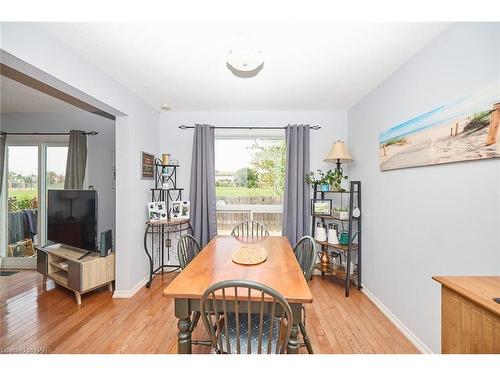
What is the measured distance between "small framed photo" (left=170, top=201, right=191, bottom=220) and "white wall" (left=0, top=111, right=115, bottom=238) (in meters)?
1.06

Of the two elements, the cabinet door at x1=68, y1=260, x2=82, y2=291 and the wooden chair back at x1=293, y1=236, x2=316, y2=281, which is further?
the cabinet door at x1=68, y1=260, x2=82, y2=291

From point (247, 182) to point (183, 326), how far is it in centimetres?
239

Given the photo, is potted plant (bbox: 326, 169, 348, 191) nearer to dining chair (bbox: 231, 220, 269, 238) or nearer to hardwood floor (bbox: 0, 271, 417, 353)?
dining chair (bbox: 231, 220, 269, 238)

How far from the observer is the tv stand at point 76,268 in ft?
7.76

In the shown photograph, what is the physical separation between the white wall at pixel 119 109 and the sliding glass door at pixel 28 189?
1697mm

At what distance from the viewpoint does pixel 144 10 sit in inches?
22.0

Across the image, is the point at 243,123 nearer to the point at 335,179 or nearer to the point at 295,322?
the point at 335,179

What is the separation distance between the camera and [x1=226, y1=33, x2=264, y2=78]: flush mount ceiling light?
4.56ft

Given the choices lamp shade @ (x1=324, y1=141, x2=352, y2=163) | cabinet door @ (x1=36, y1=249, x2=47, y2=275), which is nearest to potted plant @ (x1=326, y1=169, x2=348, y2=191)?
lamp shade @ (x1=324, y1=141, x2=352, y2=163)

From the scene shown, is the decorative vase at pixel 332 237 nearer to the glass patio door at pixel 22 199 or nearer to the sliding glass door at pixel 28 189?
the sliding glass door at pixel 28 189

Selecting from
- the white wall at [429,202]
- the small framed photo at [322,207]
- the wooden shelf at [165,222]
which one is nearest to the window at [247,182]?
the small framed photo at [322,207]

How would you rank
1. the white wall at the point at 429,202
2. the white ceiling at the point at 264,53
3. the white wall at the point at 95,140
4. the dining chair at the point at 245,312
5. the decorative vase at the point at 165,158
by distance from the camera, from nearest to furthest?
1. the dining chair at the point at 245,312
2. the white wall at the point at 429,202
3. the white ceiling at the point at 264,53
4. the decorative vase at the point at 165,158
5. the white wall at the point at 95,140
